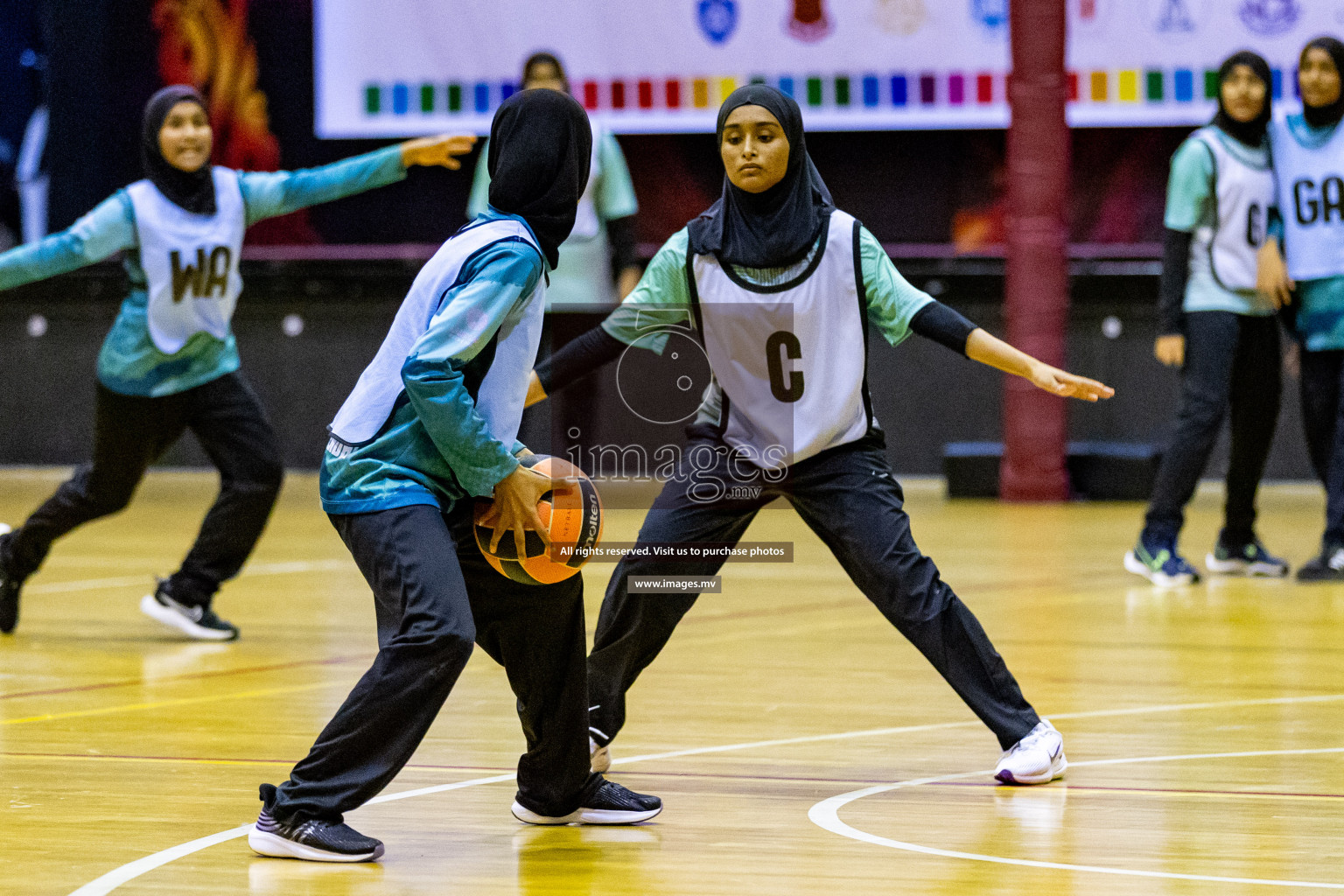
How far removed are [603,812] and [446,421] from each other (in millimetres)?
979

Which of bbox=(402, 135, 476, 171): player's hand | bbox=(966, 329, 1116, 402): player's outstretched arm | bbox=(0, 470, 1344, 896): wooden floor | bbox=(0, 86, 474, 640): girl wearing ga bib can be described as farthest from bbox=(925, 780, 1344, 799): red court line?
bbox=(0, 86, 474, 640): girl wearing ga bib

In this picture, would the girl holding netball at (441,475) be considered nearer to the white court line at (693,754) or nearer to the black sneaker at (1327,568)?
the white court line at (693,754)

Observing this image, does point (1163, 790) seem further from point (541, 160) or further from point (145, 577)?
point (145, 577)

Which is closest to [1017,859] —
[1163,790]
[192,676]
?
[1163,790]

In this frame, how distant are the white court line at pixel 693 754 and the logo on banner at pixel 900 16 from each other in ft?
23.7

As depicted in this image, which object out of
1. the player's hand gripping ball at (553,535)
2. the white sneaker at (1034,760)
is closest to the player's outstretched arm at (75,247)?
the player's hand gripping ball at (553,535)

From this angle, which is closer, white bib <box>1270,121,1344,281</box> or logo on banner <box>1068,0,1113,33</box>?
white bib <box>1270,121,1344,281</box>

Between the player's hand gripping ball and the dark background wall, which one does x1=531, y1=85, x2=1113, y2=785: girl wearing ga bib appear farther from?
the dark background wall

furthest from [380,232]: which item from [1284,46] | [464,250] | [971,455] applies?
[464,250]

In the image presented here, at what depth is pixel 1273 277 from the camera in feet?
24.5

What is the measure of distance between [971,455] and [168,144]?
240 inches

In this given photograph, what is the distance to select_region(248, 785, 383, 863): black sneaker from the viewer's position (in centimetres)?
347

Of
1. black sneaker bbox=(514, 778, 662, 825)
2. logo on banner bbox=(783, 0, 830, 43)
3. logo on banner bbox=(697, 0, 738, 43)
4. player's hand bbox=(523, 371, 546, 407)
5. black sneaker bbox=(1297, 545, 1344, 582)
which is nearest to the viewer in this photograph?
black sneaker bbox=(514, 778, 662, 825)

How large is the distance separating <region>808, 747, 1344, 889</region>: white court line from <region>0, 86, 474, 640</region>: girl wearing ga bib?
298cm
